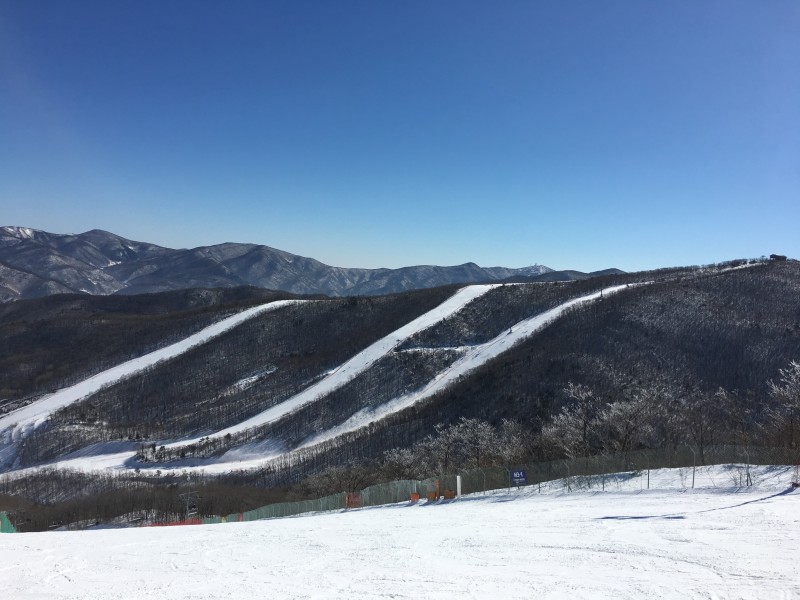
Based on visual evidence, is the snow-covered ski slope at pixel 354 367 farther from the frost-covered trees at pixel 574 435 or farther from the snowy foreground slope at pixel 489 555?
the snowy foreground slope at pixel 489 555

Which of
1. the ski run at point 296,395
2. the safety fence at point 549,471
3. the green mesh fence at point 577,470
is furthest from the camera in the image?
the ski run at point 296,395

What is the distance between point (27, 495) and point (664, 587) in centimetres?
7804

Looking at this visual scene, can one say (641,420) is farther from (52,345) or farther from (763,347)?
(52,345)

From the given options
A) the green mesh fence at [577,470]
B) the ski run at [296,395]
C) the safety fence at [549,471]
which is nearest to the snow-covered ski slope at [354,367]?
the ski run at [296,395]

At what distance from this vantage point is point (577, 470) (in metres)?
29.0

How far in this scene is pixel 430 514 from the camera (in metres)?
23.8

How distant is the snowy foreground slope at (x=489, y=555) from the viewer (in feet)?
36.4

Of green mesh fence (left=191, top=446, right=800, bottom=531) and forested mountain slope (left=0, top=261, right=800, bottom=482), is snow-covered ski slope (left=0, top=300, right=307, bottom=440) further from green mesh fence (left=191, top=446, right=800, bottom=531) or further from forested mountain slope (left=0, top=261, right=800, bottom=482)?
green mesh fence (left=191, top=446, right=800, bottom=531)

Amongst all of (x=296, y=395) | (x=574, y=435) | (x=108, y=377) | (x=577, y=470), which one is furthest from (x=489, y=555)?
(x=108, y=377)

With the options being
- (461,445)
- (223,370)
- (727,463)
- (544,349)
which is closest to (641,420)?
(727,463)

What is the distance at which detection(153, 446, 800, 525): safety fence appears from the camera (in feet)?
83.1

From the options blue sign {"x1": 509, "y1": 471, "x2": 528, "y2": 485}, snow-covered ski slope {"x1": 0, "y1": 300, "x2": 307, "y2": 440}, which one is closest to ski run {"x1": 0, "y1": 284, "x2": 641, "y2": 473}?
snow-covered ski slope {"x1": 0, "y1": 300, "x2": 307, "y2": 440}

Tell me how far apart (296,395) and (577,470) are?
70109mm

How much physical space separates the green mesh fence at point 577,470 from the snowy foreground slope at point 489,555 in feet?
9.91
